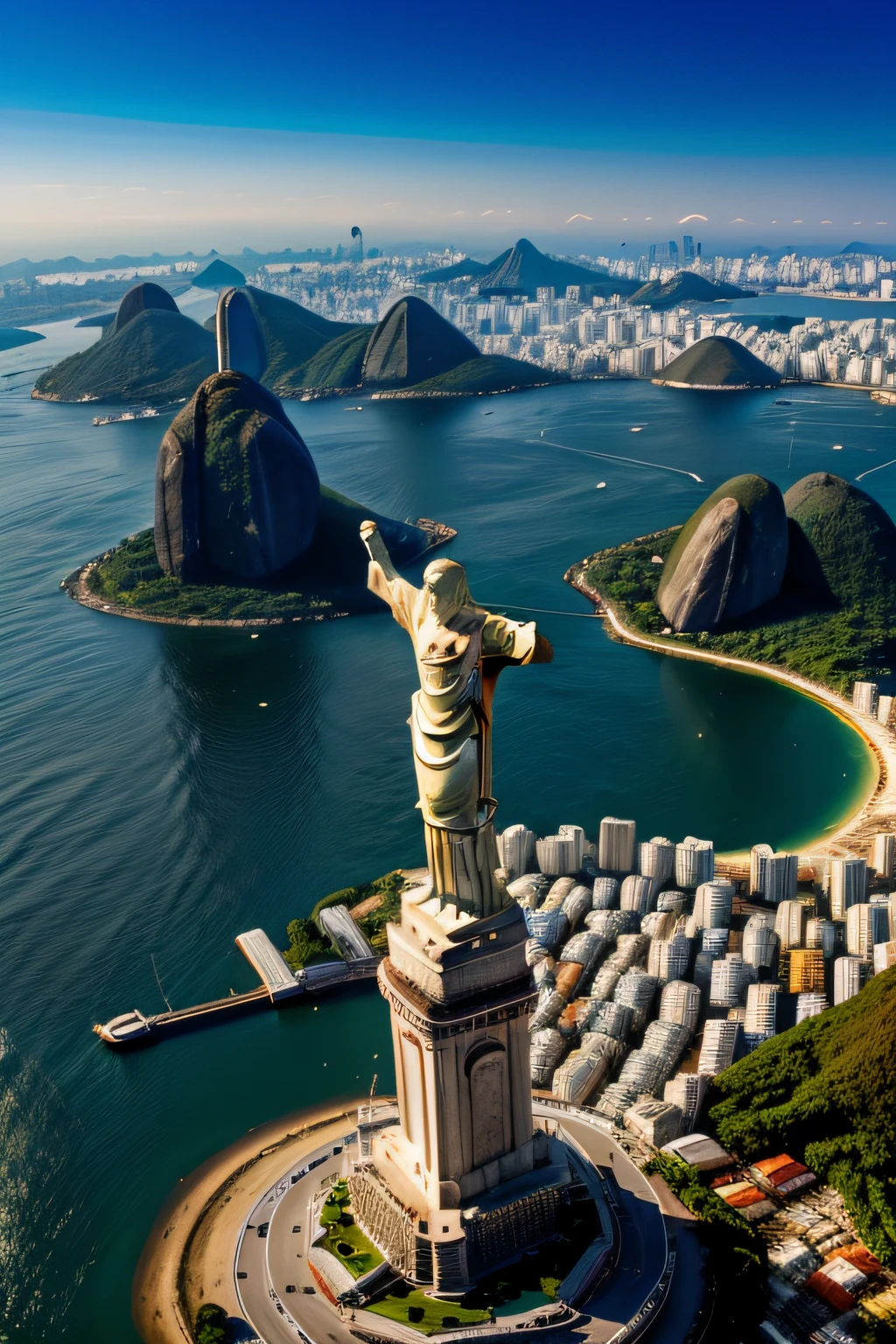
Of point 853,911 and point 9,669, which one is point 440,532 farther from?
point 853,911

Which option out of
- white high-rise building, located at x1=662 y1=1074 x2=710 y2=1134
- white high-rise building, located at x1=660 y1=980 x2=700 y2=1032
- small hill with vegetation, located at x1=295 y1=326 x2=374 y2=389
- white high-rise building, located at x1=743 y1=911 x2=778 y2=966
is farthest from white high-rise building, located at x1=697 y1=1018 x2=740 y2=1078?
small hill with vegetation, located at x1=295 y1=326 x2=374 y2=389

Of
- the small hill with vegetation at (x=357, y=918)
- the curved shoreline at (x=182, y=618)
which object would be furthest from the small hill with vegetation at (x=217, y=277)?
the small hill with vegetation at (x=357, y=918)

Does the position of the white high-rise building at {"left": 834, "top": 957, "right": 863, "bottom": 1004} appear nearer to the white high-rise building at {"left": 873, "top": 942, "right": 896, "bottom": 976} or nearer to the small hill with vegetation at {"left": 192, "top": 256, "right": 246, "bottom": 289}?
the white high-rise building at {"left": 873, "top": 942, "right": 896, "bottom": 976}

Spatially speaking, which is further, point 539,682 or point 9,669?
point 9,669

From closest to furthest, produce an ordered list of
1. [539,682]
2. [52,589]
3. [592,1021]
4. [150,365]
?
[592,1021]
[539,682]
[52,589]
[150,365]

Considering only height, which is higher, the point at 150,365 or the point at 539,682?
the point at 150,365

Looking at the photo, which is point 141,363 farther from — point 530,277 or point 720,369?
point 530,277

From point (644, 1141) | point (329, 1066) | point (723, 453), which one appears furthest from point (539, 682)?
point (723, 453)
